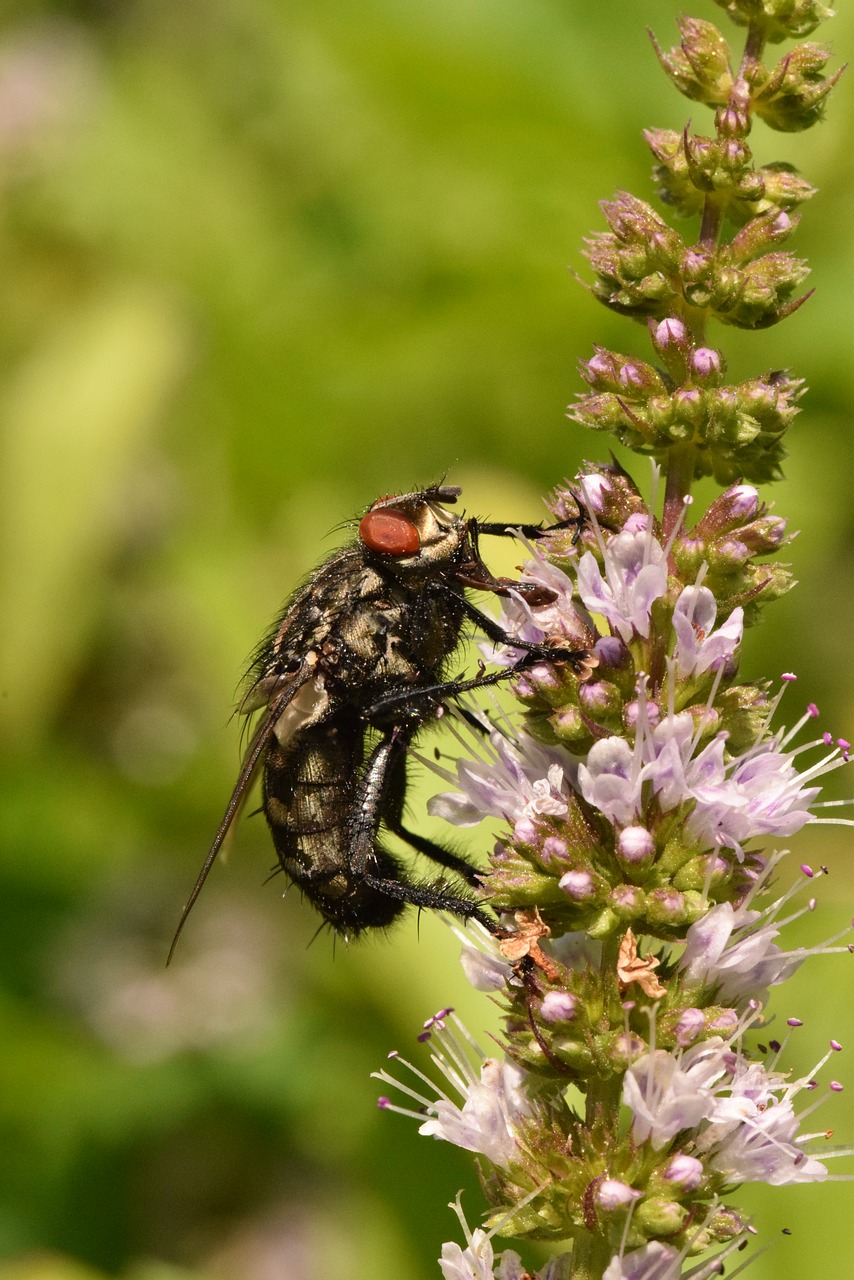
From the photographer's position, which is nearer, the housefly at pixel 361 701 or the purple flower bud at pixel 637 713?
the purple flower bud at pixel 637 713

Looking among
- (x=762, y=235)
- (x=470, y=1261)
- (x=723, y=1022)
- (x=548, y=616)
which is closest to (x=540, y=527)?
(x=548, y=616)

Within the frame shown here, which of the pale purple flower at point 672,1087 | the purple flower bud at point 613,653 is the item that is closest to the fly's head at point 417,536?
the purple flower bud at point 613,653

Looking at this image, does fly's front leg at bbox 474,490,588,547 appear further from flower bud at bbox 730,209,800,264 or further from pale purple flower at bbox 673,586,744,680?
flower bud at bbox 730,209,800,264

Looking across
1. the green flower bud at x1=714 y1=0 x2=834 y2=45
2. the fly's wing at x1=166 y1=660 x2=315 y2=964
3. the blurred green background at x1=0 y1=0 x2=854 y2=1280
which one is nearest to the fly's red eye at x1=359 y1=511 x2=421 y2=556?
the fly's wing at x1=166 y1=660 x2=315 y2=964

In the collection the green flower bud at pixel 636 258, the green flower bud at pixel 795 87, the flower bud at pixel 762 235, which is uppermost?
the green flower bud at pixel 795 87

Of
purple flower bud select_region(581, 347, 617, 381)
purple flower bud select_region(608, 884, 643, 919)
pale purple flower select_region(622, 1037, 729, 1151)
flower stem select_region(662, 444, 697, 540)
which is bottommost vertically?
pale purple flower select_region(622, 1037, 729, 1151)

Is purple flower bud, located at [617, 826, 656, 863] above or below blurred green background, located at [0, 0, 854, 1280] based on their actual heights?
below

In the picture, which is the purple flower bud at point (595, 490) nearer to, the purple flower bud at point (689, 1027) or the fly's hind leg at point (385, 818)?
the purple flower bud at point (689, 1027)
